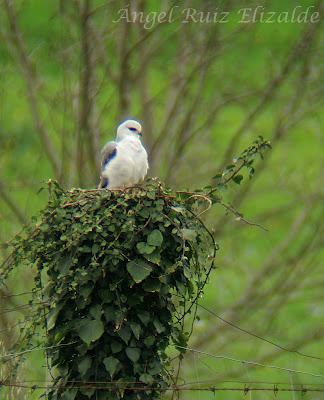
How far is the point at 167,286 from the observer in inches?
219

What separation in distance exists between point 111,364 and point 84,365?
0.16 meters

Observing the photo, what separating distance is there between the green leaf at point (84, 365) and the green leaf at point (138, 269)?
538 millimetres

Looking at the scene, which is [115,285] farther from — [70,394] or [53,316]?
[70,394]

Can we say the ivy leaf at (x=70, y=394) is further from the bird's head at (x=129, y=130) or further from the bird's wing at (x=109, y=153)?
the bird's head at (x=129, y=130)

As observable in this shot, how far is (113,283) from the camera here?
5473mm

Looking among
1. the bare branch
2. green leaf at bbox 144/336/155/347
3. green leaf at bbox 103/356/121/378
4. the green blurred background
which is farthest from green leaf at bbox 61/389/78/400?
the bare branch

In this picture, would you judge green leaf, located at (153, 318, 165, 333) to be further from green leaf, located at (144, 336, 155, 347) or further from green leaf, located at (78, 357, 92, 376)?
green leaf, located at (78, 357, 92, 376)

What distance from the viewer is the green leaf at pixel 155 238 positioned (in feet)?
17.9

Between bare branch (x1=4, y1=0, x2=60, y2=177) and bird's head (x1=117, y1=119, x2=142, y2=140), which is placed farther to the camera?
bare branch (x1=4, y1=0, x2=60, y2=177)

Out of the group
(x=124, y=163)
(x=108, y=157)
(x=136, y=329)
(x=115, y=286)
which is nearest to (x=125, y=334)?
(x=136, y=329)

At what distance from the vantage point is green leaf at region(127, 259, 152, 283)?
17.6 feet

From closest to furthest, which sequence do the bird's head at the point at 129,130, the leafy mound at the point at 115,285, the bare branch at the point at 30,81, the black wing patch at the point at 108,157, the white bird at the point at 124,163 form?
the leafy mound at the point at 115,285, the white bird at the point at 124,163, the black wing patch at the point at 108,157, the bird's head at the point at 129,130, the bare branch at the point at 30,81

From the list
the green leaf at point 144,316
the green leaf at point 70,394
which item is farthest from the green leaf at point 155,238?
the green leaf at point 70,394

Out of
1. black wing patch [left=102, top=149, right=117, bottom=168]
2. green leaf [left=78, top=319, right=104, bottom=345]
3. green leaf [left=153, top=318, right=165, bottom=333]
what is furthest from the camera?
black wing patch [left=102, top=149, right=117, bottom=168]
